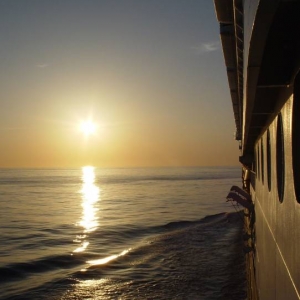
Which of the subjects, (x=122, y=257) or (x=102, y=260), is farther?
(x=122, y=257)

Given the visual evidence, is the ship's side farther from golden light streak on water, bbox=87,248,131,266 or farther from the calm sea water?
golden light streak on water, bbox=87,248,131,266

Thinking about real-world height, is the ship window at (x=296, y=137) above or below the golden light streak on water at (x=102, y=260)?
above

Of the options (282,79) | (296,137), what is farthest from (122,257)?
(296,137)

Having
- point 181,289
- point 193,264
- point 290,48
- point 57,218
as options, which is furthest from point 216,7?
point 57,218

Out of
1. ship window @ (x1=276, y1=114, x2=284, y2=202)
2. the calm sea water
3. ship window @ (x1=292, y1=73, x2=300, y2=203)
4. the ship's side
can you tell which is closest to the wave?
the calm sea water

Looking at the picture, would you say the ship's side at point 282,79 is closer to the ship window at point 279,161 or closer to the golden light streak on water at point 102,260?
the ship window at point 279,161

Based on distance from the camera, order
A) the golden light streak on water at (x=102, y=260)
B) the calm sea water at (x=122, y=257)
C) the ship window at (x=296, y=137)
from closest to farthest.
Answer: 1. the ship window at (x=296, y=137)
2. the calm sea water at (x=122, y=257)
3. the golden light streak on water at (x=102, y=260)

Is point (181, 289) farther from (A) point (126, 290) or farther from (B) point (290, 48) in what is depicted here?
(B) point (290, 48)

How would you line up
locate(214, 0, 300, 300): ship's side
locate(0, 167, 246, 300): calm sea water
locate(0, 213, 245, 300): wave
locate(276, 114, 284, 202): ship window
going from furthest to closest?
locate(0, 167, 246, 300): calm sea water, locate(0, 213, 245, 300): wave, locate(276, 114, 284, 202): ship window, locate(214, 0, 300, 300): ship's side

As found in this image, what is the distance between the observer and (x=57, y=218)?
50031 millimetres

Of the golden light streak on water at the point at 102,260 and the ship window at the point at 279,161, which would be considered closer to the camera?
the ship window at the point at 279,161

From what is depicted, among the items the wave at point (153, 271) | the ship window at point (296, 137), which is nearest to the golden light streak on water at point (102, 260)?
the wave at point (153, 271)

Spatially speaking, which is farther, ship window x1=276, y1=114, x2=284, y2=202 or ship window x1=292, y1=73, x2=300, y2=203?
ship window x1=276, y1=114, x2=284, y2=202

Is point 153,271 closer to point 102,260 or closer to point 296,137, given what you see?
point 102,260
